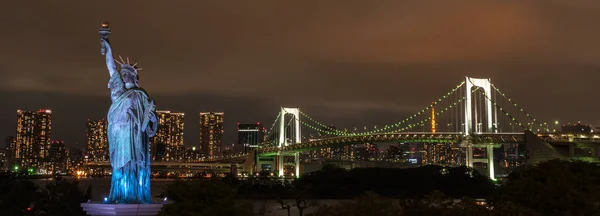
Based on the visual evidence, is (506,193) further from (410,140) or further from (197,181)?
(410,140)

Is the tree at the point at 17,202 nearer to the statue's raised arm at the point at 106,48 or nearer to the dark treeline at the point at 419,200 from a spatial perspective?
the dark treeline at the point at 419,200

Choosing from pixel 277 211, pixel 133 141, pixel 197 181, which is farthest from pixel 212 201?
pixel 277 211

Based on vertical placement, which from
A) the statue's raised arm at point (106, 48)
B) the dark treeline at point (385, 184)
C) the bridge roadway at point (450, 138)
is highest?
the statue's raised arm at point (106, 48)

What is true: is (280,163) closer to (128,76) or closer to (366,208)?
(128,76)

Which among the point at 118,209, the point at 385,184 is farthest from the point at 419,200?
the point at 385,184

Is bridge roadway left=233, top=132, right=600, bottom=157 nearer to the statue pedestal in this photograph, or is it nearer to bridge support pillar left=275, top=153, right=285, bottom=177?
bridge support pillar left=275, top=153, right=285, bottom=177

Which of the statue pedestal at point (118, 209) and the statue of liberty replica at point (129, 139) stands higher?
the statue of liberty replica at point (129, 139)

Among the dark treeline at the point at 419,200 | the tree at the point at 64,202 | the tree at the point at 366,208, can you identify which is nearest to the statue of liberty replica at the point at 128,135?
the dark treeline at the point at 419,200
